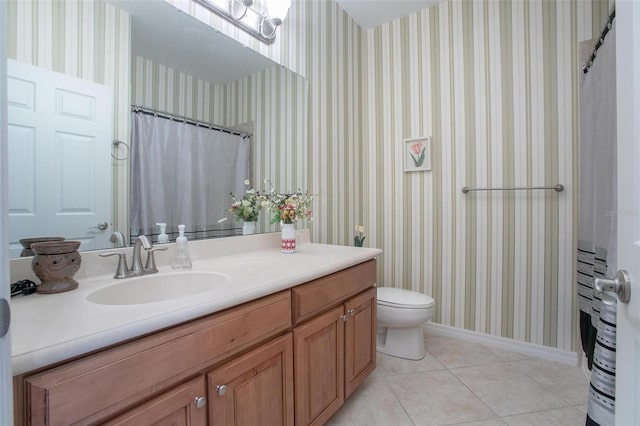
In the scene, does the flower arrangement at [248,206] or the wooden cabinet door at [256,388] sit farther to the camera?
the flower arrangement at [248,206]

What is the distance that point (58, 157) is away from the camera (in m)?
0.97

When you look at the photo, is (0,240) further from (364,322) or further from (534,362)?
(534,362)

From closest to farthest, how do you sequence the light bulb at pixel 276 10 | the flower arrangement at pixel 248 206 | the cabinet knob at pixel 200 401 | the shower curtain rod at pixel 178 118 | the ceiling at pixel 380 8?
the cabinet knob at pixel 200 401 < the shower curtain rod at pixel 178 118 < the flower arrangement at pixel 248 206 < the light bulb at pixel 276 10 < the ceiling at pixel 380 8

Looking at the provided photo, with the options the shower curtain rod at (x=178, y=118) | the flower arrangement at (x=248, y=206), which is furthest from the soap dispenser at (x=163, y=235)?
the shower curtain rod at (x=178, y=118)

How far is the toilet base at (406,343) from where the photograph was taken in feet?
6.62

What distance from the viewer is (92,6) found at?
1052 mm

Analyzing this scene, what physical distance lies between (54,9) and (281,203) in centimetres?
114

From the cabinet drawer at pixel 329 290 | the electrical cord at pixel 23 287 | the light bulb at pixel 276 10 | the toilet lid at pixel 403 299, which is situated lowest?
the toilet lid at pixel 403 299

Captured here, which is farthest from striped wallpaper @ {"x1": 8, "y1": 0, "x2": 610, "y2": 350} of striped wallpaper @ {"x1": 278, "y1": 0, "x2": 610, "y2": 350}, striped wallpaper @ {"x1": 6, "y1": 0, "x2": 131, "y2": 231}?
striped wallpaper @ {"x1": 6, "y1": 0, "x2": 131, "y2": 231}

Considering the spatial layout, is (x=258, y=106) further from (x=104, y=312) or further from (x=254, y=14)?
(x=104, y=312)

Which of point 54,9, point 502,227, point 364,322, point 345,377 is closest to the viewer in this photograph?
point 54,9

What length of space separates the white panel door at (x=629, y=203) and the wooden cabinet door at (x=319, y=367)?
2.88ft

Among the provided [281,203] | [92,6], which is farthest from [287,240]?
[92,6]

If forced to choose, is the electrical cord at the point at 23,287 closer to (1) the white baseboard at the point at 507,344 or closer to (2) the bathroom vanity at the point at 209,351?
(2) the bathroom vanity at the point at 209,351
